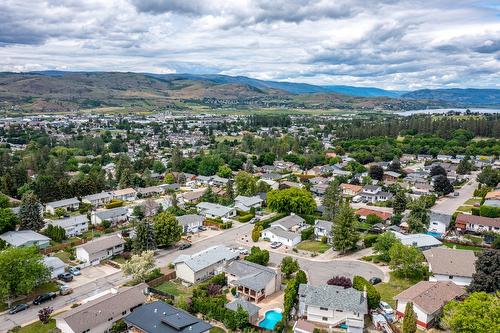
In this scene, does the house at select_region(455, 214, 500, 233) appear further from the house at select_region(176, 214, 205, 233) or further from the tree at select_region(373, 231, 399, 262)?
the house at select_region(176, 214, 205, 233)

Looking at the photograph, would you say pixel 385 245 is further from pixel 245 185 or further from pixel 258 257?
pixel 245 185

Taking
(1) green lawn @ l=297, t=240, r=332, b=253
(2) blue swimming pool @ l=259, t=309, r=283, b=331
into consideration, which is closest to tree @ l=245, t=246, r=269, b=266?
(1) green lawn @ l=297, t=240, r=332, b=253

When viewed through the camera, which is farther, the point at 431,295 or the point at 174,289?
the point at 174,289

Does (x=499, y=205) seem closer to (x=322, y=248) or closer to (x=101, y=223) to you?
(x=322, y=248)

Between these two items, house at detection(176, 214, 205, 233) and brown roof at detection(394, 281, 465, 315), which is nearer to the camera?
brown roof at detection(394, 281, 465, 315)

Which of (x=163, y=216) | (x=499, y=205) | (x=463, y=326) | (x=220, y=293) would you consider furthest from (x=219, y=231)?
(x=499, y=205)

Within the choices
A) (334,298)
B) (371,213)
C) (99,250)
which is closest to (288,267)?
(334,298)
